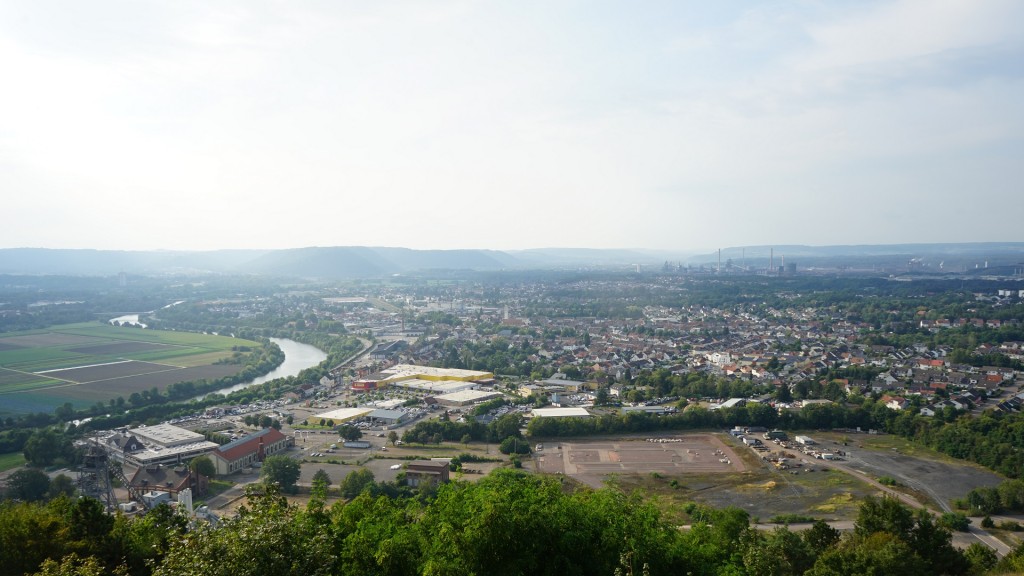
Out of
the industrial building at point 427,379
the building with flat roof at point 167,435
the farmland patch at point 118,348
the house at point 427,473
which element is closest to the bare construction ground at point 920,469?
the house at point 427,473

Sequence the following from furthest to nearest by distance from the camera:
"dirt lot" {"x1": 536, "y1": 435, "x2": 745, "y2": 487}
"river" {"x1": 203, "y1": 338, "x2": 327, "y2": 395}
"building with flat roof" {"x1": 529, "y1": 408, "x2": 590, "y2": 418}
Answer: "river" {"x1": 203, "y1": 338, "x2": 327, "y2": 395}
"building with flat roof" {"x1": 529, "y1": 408, "x2": 590, "y2": 418}
"dirt lot" {"x1": 536, "y1": 435, "x2": 745, "y2": 487}

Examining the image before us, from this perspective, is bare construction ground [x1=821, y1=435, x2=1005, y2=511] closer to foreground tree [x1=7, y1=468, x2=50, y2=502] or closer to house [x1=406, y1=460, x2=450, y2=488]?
house [x1=406, y1=460, x2=450, y2=488]

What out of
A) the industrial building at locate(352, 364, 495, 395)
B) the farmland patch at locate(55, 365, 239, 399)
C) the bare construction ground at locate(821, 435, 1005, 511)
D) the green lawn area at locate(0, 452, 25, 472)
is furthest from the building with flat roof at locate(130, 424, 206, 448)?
the bare construction ground at locate(821, 435, 1005, 511)

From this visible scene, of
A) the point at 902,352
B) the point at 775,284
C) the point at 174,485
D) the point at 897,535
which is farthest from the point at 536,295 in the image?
the point at 897,535

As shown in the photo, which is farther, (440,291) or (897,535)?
(440,291)

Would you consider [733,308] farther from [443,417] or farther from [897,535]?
[897,535]

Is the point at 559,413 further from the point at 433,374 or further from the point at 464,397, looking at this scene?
the point at 433,374

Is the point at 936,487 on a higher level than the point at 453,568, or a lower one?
lower
